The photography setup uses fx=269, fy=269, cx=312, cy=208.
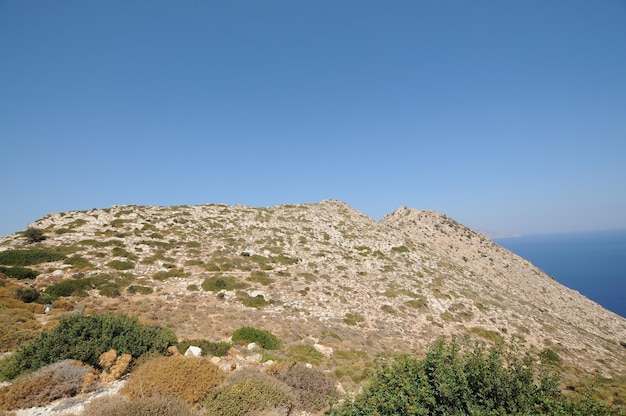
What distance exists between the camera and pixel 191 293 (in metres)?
24.7

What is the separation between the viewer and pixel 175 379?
9.79 m

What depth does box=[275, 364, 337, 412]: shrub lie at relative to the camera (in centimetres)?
1034

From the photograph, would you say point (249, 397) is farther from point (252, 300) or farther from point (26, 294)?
point (26, 294)

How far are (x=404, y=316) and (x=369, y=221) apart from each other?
3384 cm

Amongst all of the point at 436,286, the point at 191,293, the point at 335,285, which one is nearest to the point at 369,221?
the point at 436,286

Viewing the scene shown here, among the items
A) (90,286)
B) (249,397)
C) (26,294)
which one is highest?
(90,286)

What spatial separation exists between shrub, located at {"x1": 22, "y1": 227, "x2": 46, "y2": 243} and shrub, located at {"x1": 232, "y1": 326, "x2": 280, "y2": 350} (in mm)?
28586

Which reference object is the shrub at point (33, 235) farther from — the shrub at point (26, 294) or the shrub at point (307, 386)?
the shrub at point (307, 386)

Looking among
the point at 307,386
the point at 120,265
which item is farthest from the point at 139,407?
the point at 120,265

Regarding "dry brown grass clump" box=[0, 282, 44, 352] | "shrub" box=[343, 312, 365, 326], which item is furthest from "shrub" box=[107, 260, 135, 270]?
"shrub" box=[343, 312, 365, 326]

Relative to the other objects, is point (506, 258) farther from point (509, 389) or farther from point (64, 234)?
point (64, 234)

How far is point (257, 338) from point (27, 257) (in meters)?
23.7

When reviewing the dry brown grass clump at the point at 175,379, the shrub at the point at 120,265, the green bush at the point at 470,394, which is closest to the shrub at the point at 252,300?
the shrub at the point at 120,265

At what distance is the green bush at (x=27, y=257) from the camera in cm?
2380
